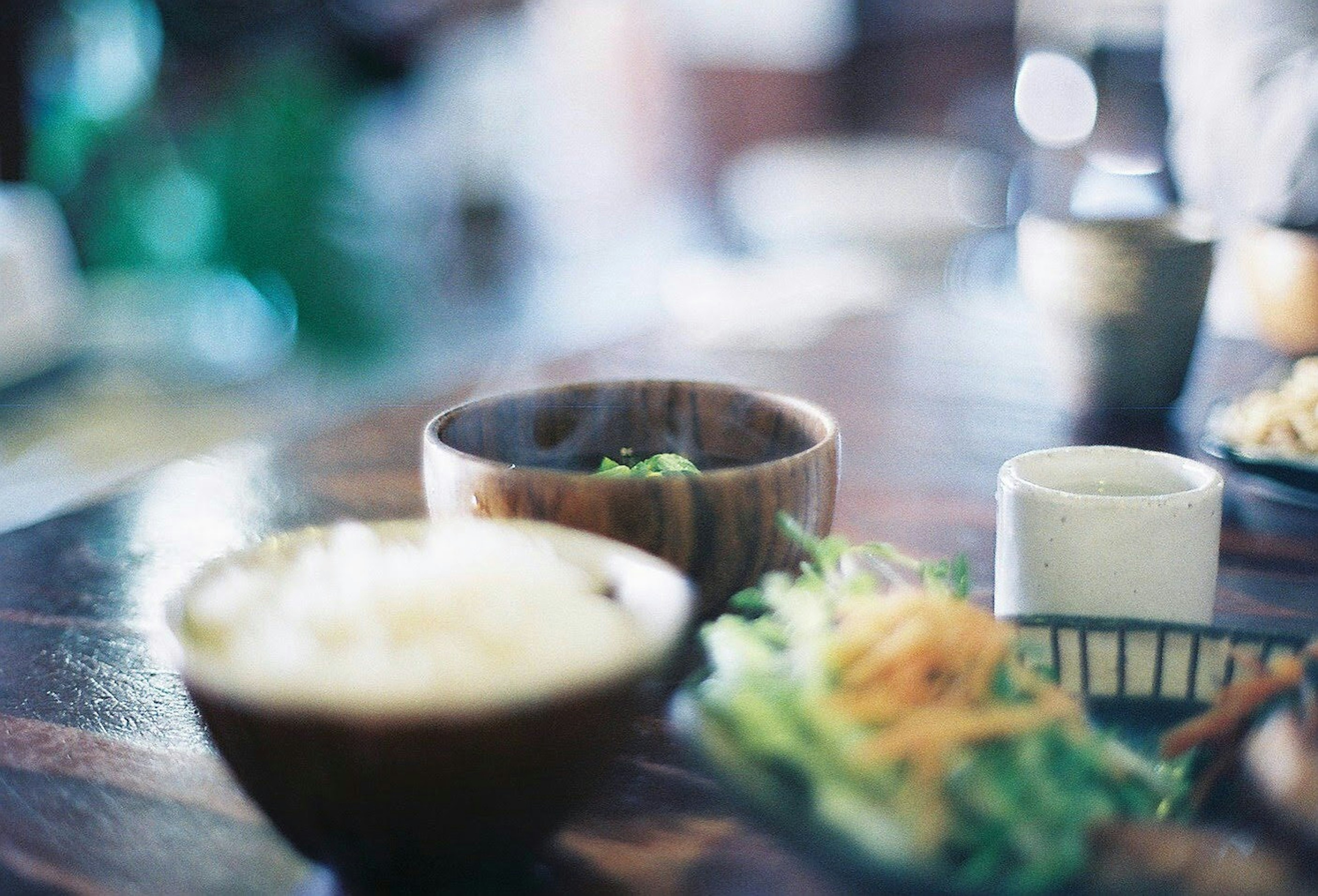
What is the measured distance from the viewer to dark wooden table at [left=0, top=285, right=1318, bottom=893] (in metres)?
0.59

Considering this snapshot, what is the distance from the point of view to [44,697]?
77 cm

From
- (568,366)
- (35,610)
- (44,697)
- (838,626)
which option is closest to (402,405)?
(568,366)

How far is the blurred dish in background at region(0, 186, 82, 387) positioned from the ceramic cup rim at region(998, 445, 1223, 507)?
380 cm

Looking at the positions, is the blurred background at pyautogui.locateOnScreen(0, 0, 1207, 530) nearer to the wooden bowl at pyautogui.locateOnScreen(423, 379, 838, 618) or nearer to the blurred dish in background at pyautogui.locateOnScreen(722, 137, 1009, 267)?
the blurred dish in background at pyautogui.locateOnScreen(722, 137, 1009, 267)

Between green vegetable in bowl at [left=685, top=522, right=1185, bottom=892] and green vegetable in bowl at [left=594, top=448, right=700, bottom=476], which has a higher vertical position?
green vegetable in bowl at [left=594, top=448, right=700, bottom=476]

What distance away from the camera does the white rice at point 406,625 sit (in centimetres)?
48

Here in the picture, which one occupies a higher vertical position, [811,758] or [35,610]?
[811,758]

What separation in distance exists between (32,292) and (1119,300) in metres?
3.70

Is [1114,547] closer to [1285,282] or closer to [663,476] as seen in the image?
[663,476]

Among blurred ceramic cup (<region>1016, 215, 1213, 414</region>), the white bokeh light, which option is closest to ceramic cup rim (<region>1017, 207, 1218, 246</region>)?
blurred ceramic cup (<region>1016, 215, 1213, 414</region>)

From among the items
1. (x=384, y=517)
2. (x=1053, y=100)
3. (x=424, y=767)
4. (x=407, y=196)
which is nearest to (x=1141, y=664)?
(x=424, y=767)

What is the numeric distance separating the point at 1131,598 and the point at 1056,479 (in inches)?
3.9

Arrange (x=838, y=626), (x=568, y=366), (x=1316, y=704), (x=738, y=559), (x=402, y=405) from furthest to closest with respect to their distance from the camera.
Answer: (x=568, y=366) → (x=402, y=405) → (x=738, y=559) → (x=838, y=626) → (x=1316, y=704)

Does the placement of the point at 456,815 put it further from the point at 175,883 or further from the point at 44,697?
the point at 44,697
